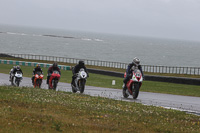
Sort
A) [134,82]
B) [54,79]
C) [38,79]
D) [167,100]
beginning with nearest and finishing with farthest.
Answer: [134,82] < [167,100] < [54,79] < [38,79]

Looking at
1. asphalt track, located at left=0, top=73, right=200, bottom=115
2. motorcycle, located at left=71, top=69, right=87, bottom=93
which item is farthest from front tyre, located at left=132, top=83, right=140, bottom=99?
motorcycle, located at left=71, top=69, right=87, bottom=93

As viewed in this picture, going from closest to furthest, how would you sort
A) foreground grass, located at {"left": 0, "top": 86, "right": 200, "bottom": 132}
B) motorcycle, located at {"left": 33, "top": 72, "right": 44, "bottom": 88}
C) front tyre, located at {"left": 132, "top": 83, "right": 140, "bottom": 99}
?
foreground grass, located at {"left": 0, "top": 86, "right": 200, "bottom": 132} < front tyre, located at {"left": 132, "top": 83, "right": 140, "bottom": 99} < motorcycle, located at {"left": 33, "top": 72, "right": 44, "bottom": 88}

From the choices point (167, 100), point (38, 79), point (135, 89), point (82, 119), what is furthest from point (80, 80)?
point (82, 119)

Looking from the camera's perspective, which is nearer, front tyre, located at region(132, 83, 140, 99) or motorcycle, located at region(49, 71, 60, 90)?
front tyre, located at region(132, 83, 140, 99)

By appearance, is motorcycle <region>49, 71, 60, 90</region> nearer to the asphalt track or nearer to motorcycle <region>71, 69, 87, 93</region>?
the asphalt track

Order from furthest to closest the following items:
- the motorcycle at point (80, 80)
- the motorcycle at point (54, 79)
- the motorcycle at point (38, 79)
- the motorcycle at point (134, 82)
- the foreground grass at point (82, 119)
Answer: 1. the motorcycle at point (38, 79)
2. the motorcycle at point (54, 79)
3. the motorcycle at point (80, 80)
4. the motorcycle at point (134, 82)
5. the foreground grass at point (82, 119)

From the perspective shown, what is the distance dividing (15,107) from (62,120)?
2.11 m

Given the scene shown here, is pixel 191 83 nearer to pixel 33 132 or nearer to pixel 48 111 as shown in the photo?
pixel 48 111

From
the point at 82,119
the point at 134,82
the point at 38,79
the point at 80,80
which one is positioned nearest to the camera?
the point at 82,119

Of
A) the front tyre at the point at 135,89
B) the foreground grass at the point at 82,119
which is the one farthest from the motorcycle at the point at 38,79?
the foreground grass at the point at 82,119

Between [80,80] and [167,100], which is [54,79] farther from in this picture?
[167,100]

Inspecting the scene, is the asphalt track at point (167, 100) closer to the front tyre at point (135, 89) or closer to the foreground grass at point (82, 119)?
the front tyre at point (135, 89)

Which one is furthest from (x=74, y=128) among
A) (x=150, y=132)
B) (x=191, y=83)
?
(x=191, y=83)

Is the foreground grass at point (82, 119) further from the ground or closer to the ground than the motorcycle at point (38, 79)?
closer to the ground
